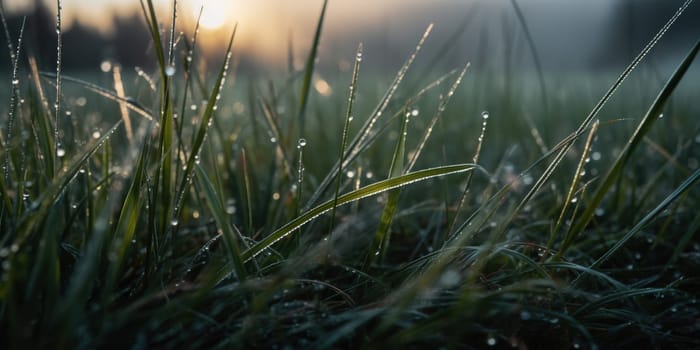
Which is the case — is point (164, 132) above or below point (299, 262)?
above

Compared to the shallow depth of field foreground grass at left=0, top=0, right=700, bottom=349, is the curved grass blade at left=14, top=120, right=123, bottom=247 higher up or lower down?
higher up

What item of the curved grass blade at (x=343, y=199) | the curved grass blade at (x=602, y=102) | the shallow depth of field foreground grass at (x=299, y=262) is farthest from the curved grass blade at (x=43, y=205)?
the curved grass blade at (x=602, y=102)

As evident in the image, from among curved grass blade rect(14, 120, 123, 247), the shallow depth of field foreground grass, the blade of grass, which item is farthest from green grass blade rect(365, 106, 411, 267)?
curved grass blade rect(14, 120, 123, 247)

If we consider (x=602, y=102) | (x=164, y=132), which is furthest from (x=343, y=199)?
(x=602, y=102)

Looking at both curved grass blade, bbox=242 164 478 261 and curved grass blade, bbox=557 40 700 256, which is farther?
curved grass blade, bbox=242 164 478 261

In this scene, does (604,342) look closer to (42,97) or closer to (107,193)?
(107,193)

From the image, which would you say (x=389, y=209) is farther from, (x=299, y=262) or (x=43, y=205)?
(x=43, y=205)

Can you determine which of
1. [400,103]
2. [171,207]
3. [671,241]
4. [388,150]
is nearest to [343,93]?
[388,150]

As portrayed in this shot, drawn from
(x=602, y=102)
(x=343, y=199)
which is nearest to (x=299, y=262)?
(x=343, y=199)

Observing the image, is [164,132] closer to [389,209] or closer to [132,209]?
[132,209]

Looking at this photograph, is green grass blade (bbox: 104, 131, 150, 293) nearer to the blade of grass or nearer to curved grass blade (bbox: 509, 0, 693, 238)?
the blade of grass

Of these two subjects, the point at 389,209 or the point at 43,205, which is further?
the point at 389,209
